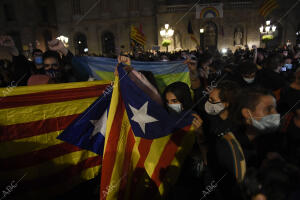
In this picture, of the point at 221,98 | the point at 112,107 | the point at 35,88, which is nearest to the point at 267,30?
the point at 221,98

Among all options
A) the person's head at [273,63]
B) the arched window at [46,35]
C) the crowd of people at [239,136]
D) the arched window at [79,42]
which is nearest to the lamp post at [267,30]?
the person's head at [273,63]

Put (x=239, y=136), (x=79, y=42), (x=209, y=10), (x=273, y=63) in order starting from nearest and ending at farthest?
1. (x=239, y=136)
2. (x=273, y=63)
3. (x=209, y=10)
4. (x=79, y=42)

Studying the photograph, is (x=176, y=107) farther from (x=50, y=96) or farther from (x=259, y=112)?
(x=50, y=96)

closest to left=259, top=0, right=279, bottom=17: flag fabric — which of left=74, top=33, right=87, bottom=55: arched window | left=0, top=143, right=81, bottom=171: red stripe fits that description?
left=0, top=143, right=81, bottom=171: red stripe

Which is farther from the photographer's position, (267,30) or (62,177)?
(267,30)

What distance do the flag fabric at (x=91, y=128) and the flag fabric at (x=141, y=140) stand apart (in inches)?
11.5

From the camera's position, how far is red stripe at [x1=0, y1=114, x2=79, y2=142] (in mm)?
2146

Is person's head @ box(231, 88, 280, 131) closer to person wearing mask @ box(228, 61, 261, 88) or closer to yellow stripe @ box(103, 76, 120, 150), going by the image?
yellow stripe @ box(103, 76, 120, 150)

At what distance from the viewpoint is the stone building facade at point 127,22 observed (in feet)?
78.6

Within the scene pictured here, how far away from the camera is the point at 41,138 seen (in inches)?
91.0

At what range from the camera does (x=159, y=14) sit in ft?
80.0

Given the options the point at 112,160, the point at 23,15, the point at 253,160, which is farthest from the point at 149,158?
the point at 23,15

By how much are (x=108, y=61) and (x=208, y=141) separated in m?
1.91

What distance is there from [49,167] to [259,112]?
7.38 feet
